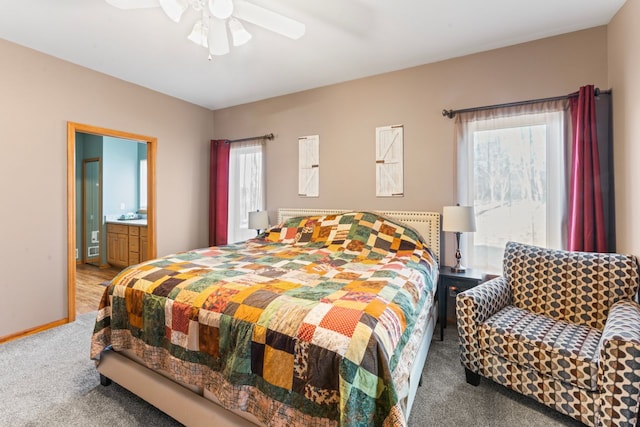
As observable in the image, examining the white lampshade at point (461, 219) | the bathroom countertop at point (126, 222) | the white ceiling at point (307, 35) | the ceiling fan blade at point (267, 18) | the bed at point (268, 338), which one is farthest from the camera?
the bathroom countertop at point (126, 222)

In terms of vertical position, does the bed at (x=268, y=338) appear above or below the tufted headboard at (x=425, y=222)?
below

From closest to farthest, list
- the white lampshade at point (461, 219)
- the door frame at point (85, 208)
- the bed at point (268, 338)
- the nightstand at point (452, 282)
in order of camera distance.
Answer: the bed at point (268, 338) → the nightstand at point (452, 282) → the white lampshade at point (461, 219) → the door frame at point (85, 208)

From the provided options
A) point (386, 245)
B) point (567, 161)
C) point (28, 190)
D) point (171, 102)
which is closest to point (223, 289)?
point (386, 245)

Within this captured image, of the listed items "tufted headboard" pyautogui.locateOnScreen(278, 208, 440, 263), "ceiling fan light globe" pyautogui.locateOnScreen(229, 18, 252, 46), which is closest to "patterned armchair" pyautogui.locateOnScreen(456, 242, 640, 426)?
"tufted headboard" pyautogui.locateOnScreen(278, 208, 440, 263)

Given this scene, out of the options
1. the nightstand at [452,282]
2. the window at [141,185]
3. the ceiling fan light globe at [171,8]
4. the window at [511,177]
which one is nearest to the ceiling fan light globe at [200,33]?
the ceiling fan light globe at [171,8]

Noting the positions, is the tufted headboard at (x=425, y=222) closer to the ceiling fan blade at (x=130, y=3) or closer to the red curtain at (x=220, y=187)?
the red curtain at (x=220, y=187)

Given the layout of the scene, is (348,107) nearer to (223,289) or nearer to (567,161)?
(567,161)

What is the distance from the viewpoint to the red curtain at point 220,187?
14.4 ft

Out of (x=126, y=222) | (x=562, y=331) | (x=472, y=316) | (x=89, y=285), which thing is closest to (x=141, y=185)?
(x=126, y=222)

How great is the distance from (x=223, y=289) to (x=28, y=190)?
2638 millimetres

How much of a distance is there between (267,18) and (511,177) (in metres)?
2.46

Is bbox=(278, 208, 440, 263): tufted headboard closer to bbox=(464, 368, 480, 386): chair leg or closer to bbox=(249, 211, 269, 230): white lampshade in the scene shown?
bbox=(464, 368, 480, 386): chair leg

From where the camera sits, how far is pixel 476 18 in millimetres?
2350

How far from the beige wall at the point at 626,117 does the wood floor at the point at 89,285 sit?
5.07m
